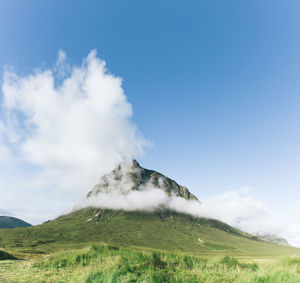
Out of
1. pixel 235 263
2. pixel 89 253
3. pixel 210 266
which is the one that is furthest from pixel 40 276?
pixel 235 263

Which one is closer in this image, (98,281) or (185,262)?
(98,281)

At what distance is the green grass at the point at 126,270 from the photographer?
6.11 metres

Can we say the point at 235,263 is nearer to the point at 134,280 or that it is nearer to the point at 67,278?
the point at 134,280

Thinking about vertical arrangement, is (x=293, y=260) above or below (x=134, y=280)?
above

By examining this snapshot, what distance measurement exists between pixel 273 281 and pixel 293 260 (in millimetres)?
9858

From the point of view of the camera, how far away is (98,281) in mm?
5383

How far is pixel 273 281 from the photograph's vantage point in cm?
607

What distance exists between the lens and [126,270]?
6957 millimetres

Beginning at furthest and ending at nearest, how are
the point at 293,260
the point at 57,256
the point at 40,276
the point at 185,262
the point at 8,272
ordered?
the point at 293,260 → the point at 185,262 → the point at 57,256 → the point at 8,272 → the point at 40,276

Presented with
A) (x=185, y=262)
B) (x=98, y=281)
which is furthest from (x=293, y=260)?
(x=98, y=281)

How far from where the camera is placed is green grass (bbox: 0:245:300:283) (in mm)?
6105

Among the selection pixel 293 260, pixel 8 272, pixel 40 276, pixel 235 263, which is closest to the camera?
pixel 40 276

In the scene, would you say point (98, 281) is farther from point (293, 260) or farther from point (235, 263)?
point (293, 260)

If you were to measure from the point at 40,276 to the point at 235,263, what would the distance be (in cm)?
1033
